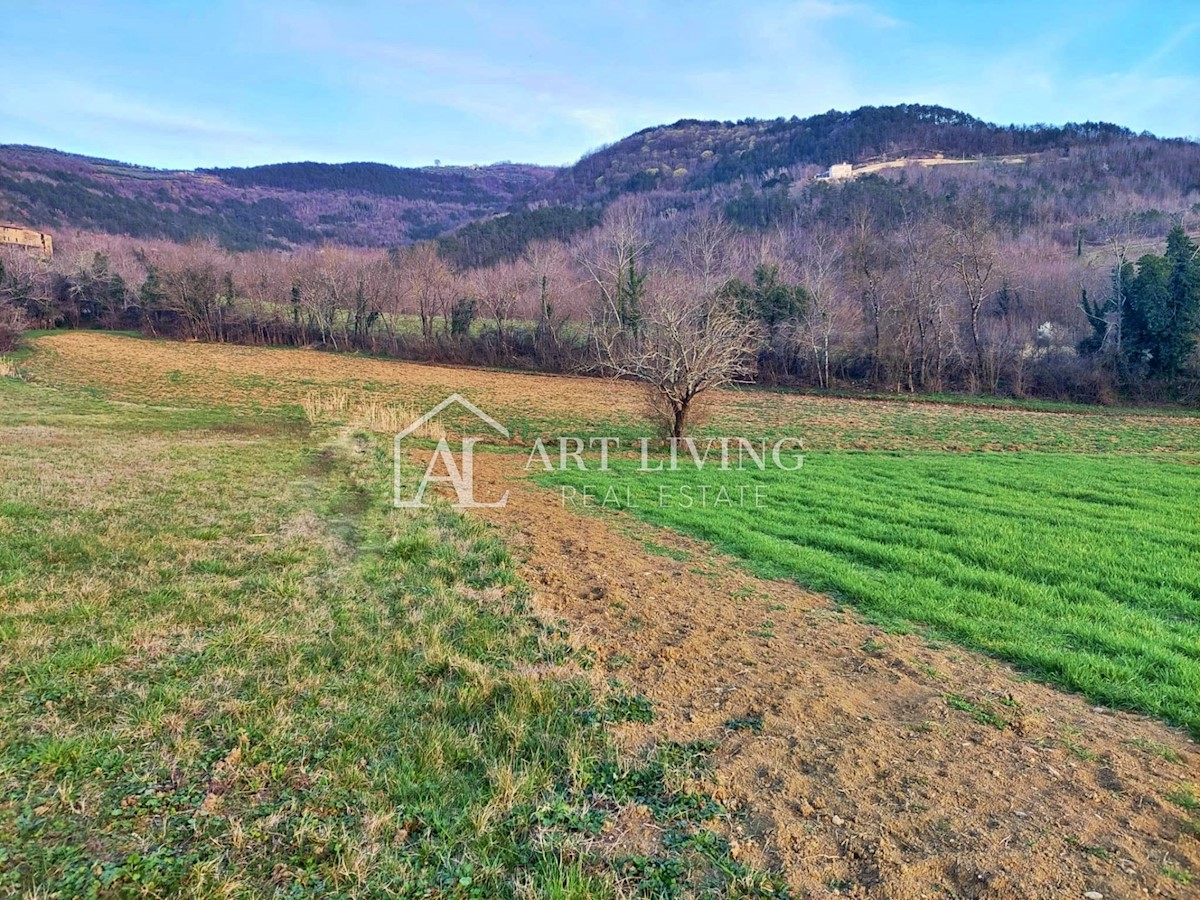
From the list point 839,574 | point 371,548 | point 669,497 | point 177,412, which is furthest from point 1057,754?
point 177,412

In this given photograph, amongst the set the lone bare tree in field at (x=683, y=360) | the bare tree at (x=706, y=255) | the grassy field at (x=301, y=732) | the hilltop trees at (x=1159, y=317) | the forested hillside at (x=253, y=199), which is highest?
the forested hillside at (x=253, y=199)

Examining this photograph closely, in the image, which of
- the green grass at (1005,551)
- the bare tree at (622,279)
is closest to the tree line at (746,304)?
the bare tree at (622,279)

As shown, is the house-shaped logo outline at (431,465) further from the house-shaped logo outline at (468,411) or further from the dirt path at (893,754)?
the dirt path at (893,754)

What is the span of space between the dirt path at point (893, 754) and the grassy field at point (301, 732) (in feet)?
1.20

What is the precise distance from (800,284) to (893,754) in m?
41.8

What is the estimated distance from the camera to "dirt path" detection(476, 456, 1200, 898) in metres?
2.87

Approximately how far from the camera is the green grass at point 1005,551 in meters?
5.02

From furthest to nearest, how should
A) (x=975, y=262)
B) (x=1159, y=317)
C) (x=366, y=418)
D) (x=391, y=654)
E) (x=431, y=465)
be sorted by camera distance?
(x=975, y=262) < (x=1159, y=317) < (x=366, y=418) < (x=431, y=465) < (x=391, y=654)

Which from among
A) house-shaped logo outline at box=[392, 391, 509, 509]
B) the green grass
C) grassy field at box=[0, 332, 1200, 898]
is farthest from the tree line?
grassy field at box=[0, 332, 1200, 898]

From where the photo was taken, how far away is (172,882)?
2.69m

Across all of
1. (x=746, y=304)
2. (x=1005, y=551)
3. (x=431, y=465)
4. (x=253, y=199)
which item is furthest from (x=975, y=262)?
(x=253, y=199)

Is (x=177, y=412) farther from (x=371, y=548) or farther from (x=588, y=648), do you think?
(x=588, y=648)

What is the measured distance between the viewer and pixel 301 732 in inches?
150

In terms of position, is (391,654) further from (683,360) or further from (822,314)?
(822,314)
